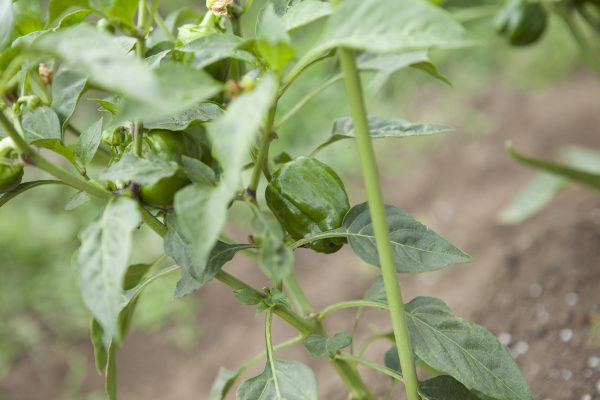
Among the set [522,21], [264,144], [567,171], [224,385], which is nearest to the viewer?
[264,144]

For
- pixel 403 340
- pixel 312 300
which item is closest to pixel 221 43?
pixel 403 340

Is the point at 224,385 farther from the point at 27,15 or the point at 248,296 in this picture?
the point at 27,15

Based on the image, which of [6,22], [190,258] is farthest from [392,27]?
[6,22]

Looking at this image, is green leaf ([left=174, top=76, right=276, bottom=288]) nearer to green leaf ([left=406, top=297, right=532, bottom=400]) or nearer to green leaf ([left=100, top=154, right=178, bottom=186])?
green leaf ([left=100, top=154, right=178, bottom=186])

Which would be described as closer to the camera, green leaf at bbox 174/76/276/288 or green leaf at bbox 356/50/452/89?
green leaf at bbox 174/76/276/288

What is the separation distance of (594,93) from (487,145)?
1.61ft

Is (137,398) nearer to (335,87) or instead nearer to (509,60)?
(335,87)

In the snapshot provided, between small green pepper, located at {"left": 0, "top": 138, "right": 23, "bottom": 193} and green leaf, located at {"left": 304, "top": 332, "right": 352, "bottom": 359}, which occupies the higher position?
small green pepper, located at {"left": 0, "top": 138, "right": 23, "bottom": 193}

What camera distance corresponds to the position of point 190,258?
0.66m

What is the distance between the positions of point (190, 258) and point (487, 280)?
114cm

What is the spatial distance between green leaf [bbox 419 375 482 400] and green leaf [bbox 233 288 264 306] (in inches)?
8.4

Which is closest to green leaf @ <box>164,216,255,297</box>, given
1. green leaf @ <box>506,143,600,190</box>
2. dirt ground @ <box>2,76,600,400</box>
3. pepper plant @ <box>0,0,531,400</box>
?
pepper plant @ <box>0,0,531,400</box>

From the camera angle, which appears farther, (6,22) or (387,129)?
(387,129)

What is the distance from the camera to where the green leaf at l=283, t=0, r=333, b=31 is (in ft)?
1.92
